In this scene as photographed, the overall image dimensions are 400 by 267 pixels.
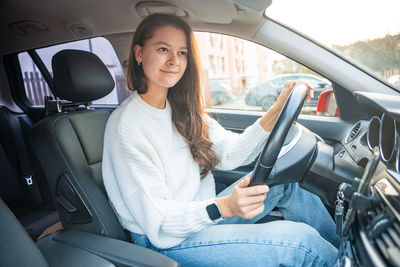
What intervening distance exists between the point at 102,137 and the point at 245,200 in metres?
0.85

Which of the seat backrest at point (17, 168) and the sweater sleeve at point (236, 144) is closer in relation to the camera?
the sweater sleeve at point (236, 144)

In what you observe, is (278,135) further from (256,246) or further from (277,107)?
(277,107)

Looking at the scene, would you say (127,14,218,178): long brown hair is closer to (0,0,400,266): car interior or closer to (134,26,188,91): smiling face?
(134,26,188,91): smiling face

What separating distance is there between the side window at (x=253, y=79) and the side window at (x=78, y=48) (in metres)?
0.71

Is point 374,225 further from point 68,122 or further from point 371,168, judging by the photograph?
point 68,122

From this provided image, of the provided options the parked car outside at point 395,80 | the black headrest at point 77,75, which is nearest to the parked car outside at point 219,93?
the black headrest at point 77,75

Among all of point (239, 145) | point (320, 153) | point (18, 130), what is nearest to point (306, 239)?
point (320, 153)

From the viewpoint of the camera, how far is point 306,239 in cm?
95

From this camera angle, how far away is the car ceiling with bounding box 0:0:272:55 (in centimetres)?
154

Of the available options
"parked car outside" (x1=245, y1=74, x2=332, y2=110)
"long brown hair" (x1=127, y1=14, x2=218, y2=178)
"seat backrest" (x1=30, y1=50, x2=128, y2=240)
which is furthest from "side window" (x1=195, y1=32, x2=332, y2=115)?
"seat backrest" (x1=30, y1=50, x2=128, y2=240)

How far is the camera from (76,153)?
4.20 feet

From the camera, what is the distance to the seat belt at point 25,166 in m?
2.43

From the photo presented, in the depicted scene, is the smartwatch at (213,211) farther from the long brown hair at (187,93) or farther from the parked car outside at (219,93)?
the parked car outside at (219,93)

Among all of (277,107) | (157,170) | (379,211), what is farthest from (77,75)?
(379,211)
